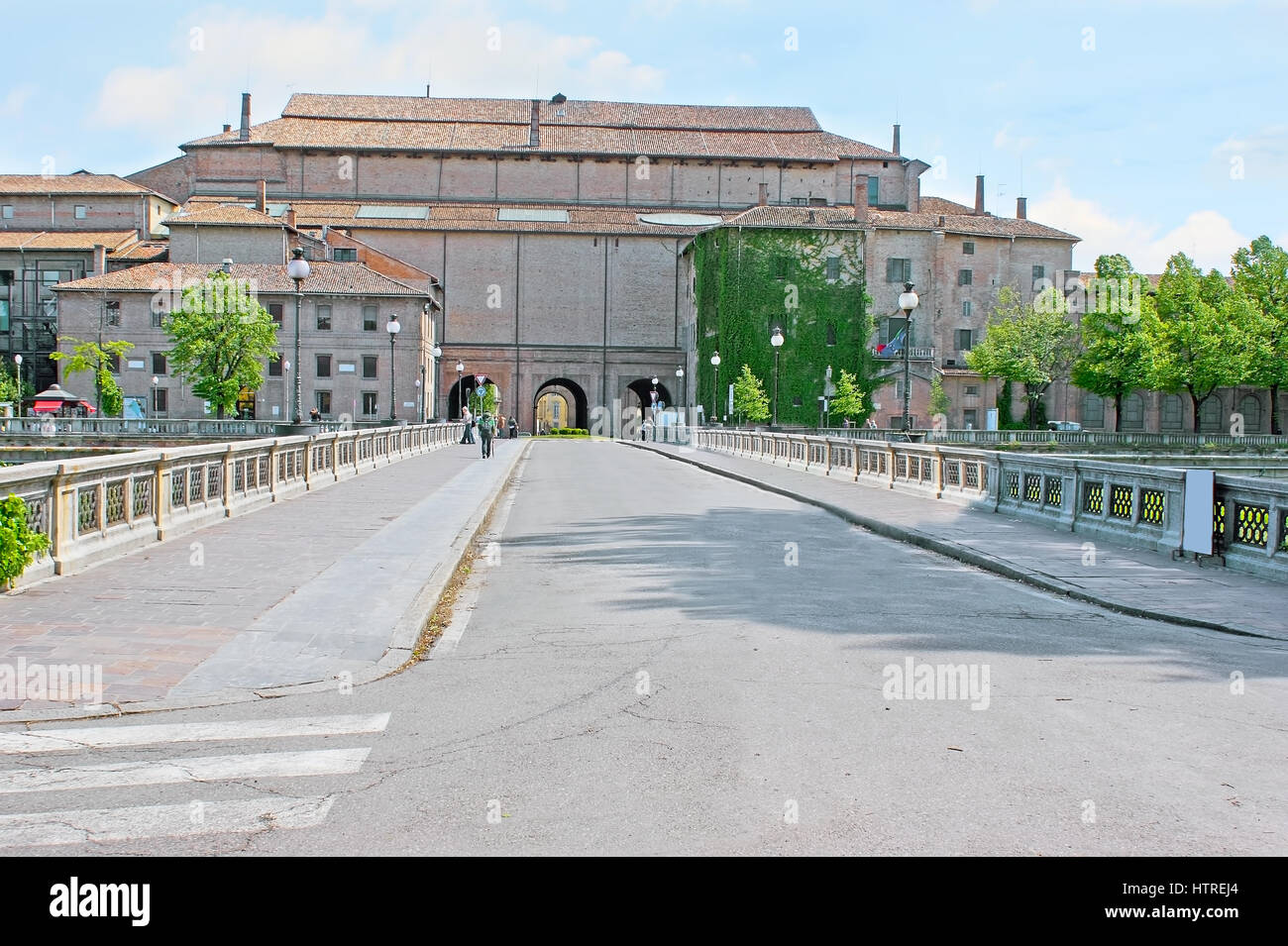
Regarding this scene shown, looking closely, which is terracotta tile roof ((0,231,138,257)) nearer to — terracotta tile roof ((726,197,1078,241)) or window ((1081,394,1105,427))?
terracotta tile roof ((726,197,1078,241))

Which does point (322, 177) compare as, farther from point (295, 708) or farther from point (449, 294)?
point (295, 708)

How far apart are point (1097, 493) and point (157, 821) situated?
1486 centimetres

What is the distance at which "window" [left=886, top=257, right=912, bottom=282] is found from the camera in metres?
84.1

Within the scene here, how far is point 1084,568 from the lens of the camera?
43.4ft

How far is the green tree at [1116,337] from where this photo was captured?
7506 cm

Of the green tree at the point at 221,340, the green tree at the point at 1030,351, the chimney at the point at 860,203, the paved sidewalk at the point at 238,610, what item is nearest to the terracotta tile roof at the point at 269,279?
the green tree at the point at 221,340

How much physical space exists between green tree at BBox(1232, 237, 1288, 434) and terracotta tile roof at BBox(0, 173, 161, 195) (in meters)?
81.4

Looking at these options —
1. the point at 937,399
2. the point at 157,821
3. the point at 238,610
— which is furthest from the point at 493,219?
the point at 157,821

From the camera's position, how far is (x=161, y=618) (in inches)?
362

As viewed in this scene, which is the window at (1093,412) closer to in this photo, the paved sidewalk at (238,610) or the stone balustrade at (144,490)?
the stone balustrade at (144,490)

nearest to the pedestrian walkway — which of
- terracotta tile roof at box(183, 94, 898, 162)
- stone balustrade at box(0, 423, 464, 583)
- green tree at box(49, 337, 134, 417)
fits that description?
stone balustrade at box(0, 423, 464, 583)

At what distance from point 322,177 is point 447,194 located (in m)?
9.86

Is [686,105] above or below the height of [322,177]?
above
